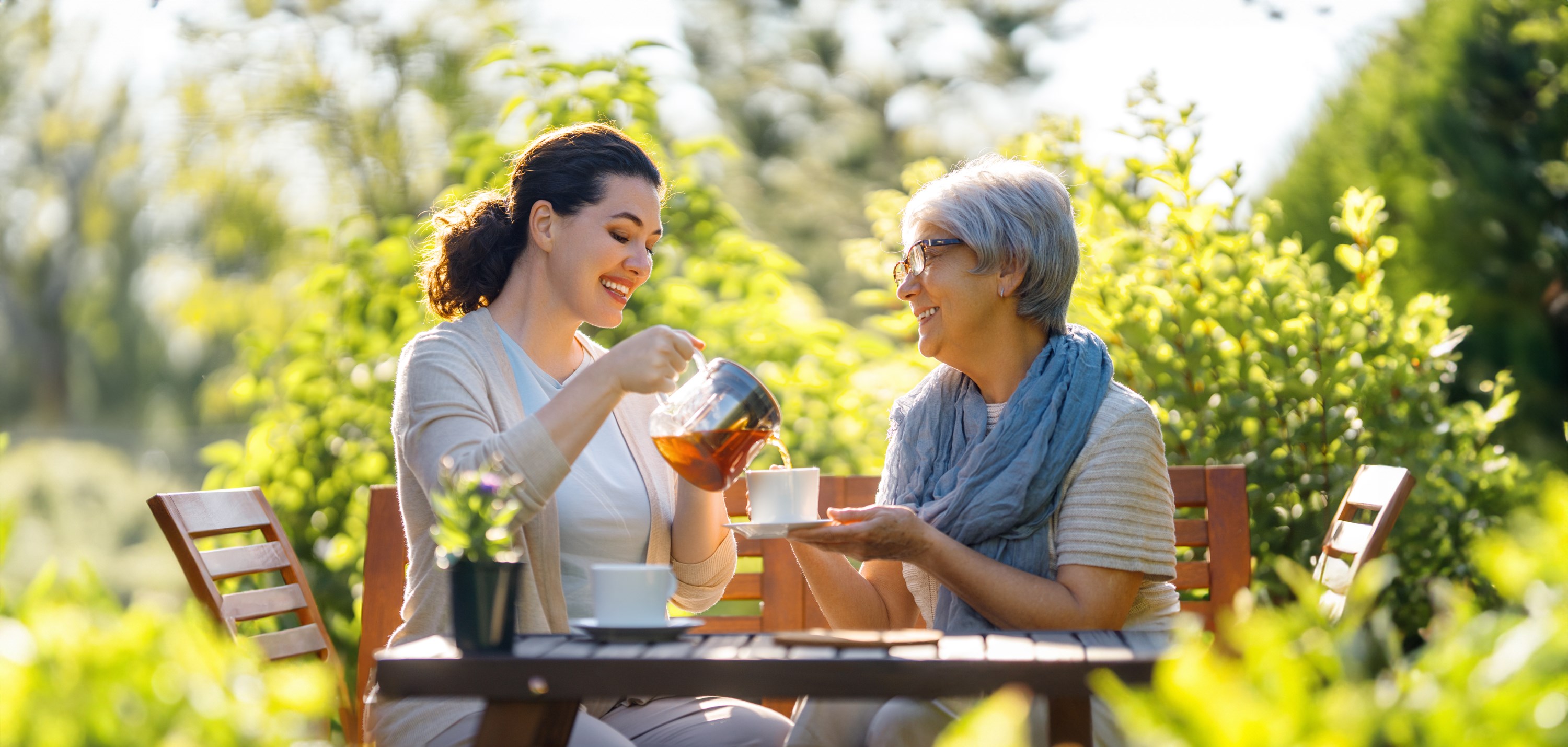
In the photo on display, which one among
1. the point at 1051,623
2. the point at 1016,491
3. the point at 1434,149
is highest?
the point at 1016,491

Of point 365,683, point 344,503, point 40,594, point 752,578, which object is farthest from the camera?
point 344,503

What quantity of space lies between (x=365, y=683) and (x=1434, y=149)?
705 centimetres

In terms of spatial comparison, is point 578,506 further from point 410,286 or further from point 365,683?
point 410,286

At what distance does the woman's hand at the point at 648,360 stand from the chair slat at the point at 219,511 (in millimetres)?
871

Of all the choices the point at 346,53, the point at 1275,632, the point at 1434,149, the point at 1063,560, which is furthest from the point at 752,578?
the point at 1434,149

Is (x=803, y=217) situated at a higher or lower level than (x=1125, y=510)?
lower

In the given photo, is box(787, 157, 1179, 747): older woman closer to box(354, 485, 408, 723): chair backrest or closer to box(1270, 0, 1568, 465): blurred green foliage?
box(354, 485, 408, 723): chair backrest

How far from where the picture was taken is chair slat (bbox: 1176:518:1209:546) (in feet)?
8.69

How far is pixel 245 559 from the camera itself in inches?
93.9

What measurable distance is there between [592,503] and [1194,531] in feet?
4.25

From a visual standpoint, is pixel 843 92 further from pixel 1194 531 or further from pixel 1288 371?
pixel 1194 531

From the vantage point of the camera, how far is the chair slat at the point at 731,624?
8.70 ft

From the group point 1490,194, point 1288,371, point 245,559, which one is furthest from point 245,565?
point 1490,194

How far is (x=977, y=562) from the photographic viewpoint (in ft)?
6.97
